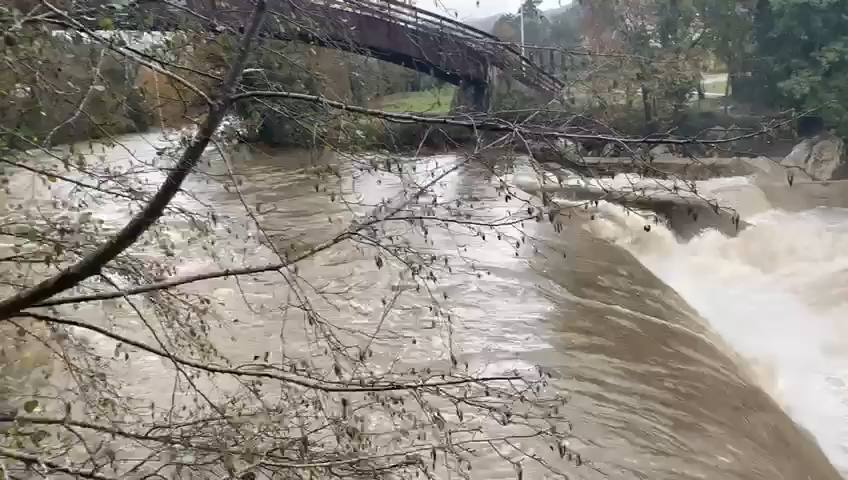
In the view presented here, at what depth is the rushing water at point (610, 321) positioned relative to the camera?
4777 millimetres

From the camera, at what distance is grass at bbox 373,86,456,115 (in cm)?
297

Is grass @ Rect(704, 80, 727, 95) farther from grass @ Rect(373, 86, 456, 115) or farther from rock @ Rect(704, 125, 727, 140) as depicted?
rock @ Rect(704, 125, 727, 140)

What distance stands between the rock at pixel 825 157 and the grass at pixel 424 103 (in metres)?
14.4

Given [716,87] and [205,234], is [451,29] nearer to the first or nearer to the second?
[205,234]

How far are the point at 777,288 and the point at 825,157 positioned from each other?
23.4 feet

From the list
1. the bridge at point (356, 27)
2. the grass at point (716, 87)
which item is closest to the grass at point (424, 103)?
the bridge at point (356, 27)

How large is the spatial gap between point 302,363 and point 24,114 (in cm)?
145

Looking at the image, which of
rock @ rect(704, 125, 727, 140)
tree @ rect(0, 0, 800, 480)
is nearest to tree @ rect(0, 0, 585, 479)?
→ tree @ rect(0, 0, 800, 480)

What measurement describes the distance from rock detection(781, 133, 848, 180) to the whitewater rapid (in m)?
2.58

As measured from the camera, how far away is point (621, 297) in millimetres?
8172

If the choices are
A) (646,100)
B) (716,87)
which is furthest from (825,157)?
(646,100)

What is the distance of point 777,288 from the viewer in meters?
10.4

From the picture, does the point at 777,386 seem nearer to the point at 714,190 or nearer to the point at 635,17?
Result: the point at 714,190

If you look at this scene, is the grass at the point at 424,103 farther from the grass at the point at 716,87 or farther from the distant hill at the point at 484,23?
Answer: the grass at the point at 716,87
